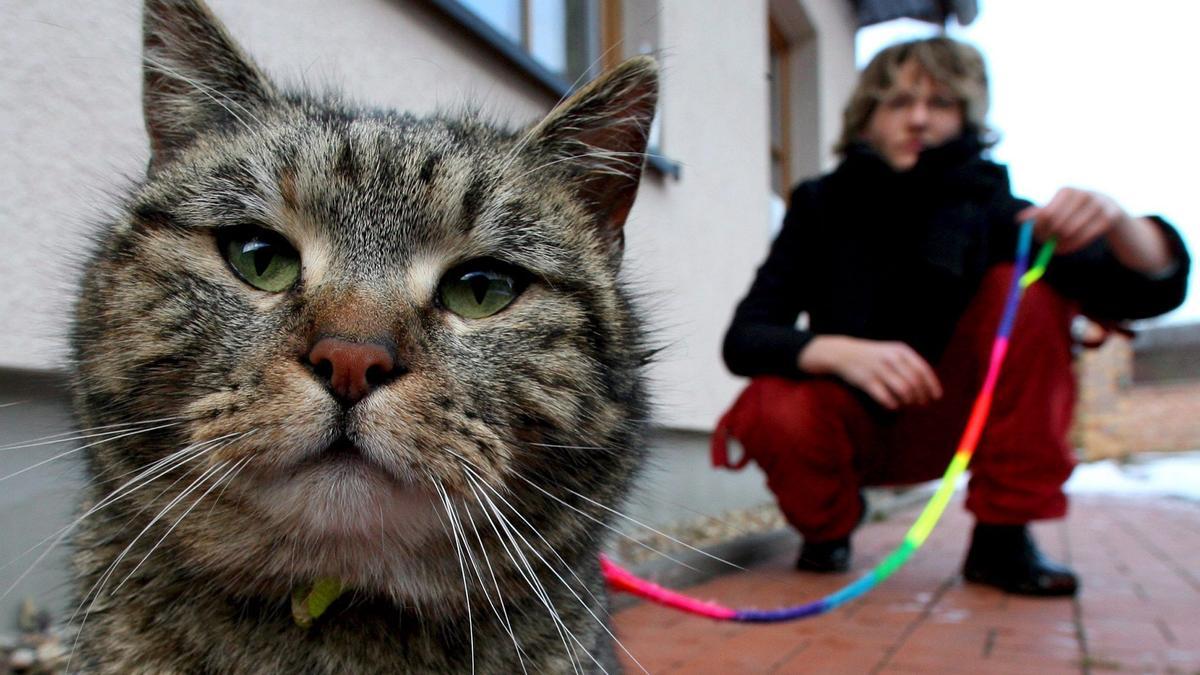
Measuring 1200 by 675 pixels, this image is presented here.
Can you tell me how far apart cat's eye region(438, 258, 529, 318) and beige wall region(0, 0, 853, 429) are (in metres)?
0.41

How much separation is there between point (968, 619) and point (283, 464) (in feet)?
7.58

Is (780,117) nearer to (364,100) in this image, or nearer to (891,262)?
(891,262)

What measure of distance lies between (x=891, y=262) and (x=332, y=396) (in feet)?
9.03

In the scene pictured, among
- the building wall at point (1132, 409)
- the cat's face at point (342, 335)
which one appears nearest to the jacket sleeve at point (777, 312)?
the cat's face at point (342, 335)

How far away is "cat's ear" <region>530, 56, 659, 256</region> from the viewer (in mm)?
1453

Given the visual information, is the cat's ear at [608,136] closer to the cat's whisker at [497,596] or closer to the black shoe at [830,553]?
the cat's whisker at [497,596]

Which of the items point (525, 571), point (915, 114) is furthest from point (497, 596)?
point (915, 114)

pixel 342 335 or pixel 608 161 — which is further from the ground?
pixel 608 161

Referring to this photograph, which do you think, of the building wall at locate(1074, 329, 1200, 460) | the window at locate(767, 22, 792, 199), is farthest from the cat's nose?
the building wall at locate(1074, 329, 1200, 460)

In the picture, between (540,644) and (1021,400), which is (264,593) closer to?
(540,644)

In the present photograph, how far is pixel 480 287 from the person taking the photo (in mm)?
1254

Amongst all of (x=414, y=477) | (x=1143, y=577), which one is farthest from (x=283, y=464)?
(x=1143, y=577)

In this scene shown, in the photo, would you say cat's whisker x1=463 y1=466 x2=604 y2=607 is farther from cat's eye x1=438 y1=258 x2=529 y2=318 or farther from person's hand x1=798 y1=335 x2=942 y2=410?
person's hand x1=798 y1=335 x2=942 y2=410

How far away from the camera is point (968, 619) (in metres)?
2.56
